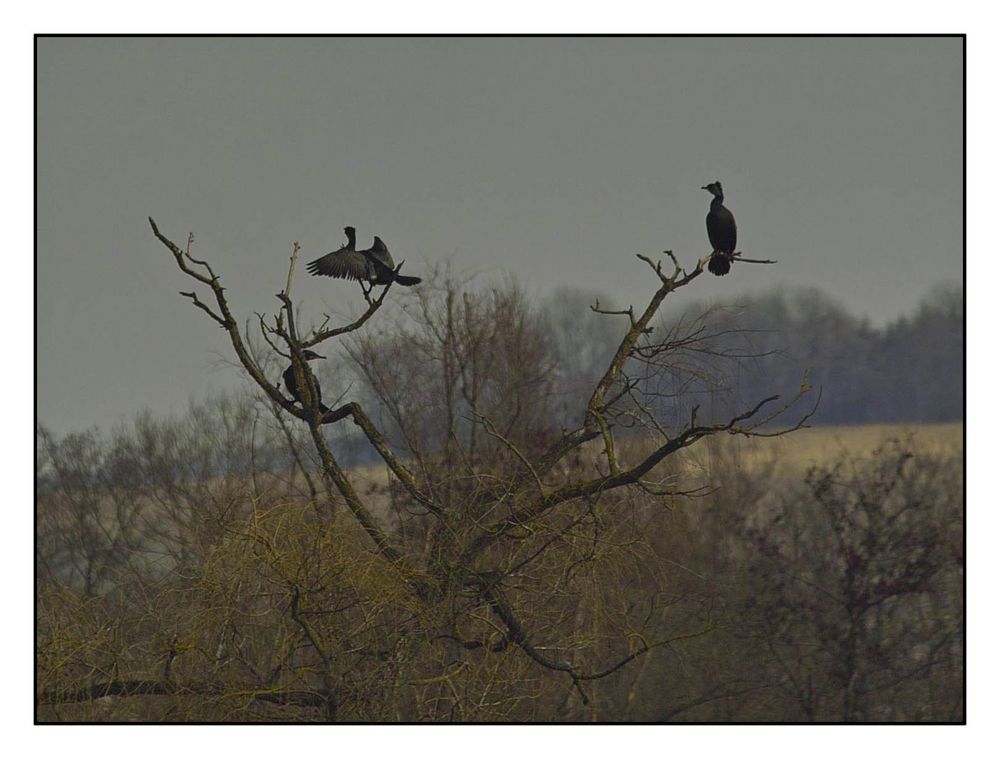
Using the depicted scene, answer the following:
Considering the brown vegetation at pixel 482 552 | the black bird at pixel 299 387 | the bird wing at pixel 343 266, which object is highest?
the bird wing at pixel 343 266

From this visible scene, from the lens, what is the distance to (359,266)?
24.2 ft

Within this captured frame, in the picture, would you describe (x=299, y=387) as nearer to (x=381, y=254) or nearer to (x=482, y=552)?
(x=381, y=254)

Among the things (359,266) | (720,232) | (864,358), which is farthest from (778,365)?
(359,266)

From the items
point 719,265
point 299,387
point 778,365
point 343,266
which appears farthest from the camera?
point 778,365

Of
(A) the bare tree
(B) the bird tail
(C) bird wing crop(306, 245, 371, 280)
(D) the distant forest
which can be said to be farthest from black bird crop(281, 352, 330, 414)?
(D) the distant forest

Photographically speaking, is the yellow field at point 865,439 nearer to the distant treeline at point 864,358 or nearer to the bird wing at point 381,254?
the distant treeline at point 864,358

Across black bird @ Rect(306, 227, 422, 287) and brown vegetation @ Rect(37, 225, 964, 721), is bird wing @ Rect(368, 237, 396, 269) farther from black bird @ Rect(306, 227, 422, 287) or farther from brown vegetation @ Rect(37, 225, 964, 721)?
brown vegetation @ Rect(37, 225, 964, 721)

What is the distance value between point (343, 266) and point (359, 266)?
0.27 feet

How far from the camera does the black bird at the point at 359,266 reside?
24.0ft

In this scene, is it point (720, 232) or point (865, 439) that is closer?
point (720, 232)

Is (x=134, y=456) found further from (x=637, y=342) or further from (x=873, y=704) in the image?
(x=637, y=342)

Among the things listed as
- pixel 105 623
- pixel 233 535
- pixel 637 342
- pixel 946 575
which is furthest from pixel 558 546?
pixel 946 575

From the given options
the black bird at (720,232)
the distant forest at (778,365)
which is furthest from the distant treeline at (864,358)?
the black bird at (720,232)

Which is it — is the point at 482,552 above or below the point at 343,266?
below
